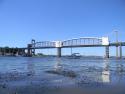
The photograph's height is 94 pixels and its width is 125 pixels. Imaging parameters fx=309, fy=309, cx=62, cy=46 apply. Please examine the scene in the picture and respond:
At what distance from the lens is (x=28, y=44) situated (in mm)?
157625

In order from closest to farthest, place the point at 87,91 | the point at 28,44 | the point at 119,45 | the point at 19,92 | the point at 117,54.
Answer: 1. the point at 19,92
2. the point at 87,91
3. the point at 119,45
4. the point at 117,54
5. the point at 28,44

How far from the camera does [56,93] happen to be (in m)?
10.3

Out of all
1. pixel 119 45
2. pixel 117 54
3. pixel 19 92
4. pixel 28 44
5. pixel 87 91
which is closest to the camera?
pixel 19 92

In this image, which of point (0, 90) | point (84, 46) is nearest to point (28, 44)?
point (84, 46)

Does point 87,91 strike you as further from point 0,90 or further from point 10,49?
point 10,49

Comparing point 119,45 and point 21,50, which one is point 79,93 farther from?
point 21,50

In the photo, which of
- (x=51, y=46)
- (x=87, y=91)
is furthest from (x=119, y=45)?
(x=87, y=91)

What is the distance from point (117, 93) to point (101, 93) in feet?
1.96

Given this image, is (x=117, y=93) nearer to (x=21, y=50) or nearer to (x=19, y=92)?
(x=19, y=92)

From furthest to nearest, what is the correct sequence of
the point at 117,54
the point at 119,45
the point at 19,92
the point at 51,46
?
1. the point at 51,46
2. the point at 117,54
3. the point at 119,45
4. the point at 19,92

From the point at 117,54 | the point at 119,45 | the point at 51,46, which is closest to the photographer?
the point at 119,45

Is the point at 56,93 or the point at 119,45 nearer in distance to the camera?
the point at 56,93

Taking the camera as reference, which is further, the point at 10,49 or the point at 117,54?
the point at 10,49

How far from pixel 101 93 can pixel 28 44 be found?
14824 centimetres
